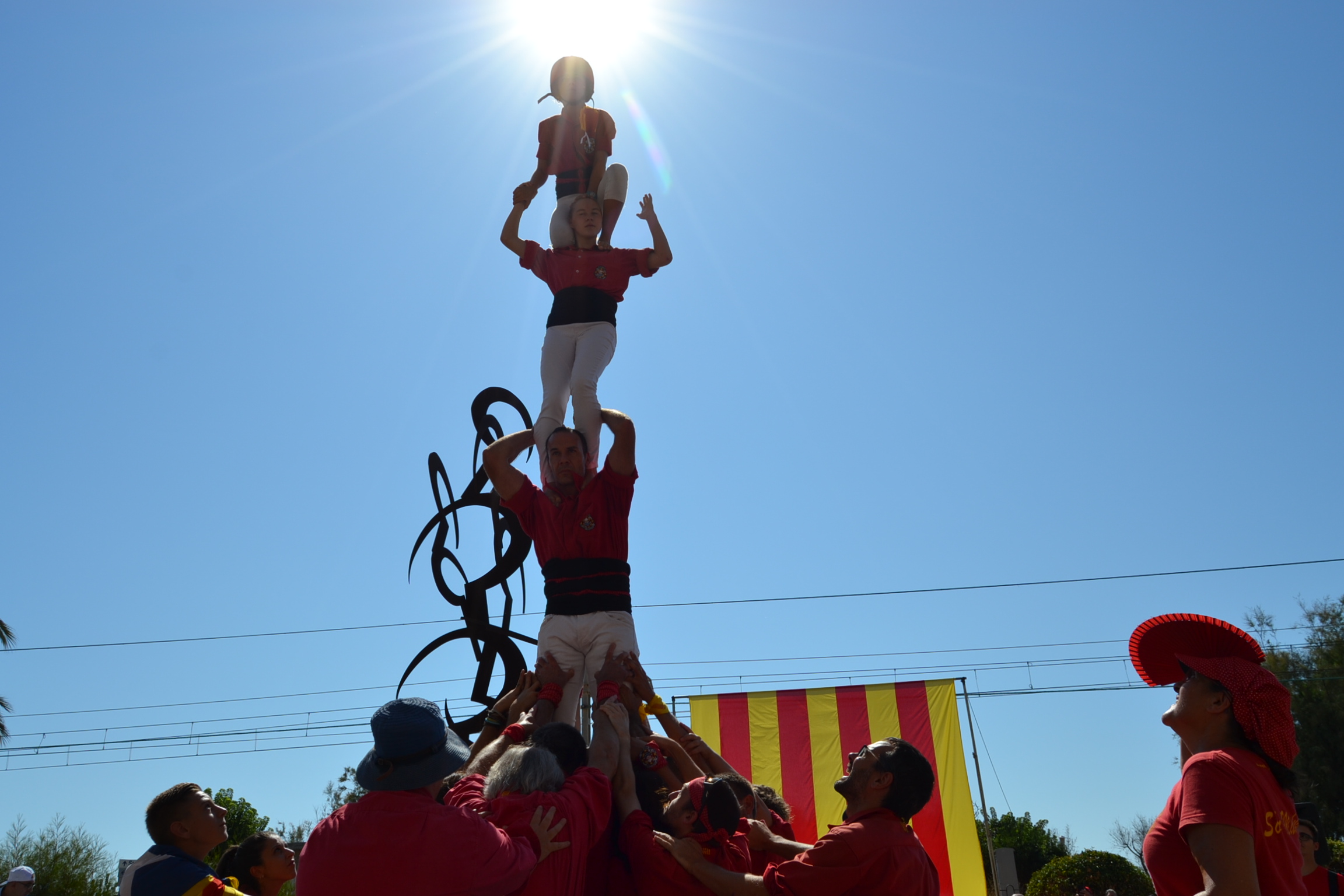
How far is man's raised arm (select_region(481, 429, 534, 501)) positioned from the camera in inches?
261

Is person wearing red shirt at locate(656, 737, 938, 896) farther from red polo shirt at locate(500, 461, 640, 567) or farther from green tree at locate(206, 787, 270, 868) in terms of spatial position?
green tree at locate(206, 787, 270, 868)

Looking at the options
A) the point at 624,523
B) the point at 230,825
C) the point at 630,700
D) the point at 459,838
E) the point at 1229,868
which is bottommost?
the point at 1229,868

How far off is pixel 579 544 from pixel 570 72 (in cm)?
391

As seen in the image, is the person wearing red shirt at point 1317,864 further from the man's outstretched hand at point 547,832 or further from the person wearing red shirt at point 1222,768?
the man's outstretched hand at point 547,832

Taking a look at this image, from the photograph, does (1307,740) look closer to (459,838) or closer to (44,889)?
(459,838)

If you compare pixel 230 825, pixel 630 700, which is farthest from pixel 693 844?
pixel 230 825

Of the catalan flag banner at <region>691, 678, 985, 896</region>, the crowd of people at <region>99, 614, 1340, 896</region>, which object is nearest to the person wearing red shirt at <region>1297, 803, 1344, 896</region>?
the crowd of people at <region>99, 614, 1340, 896</region>

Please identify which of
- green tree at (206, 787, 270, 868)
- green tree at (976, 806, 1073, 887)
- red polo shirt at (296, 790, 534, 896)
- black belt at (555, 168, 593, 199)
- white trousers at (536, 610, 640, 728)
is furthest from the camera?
green tree at (976, 806, 1073, 887)

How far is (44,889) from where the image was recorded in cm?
2302

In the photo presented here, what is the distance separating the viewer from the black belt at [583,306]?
24.1 feet

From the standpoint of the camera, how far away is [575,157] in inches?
307

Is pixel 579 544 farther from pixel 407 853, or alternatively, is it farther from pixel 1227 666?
pixel 1227 666

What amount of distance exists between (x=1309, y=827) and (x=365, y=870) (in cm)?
399

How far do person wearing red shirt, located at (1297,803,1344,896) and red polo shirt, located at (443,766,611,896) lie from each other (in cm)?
298
